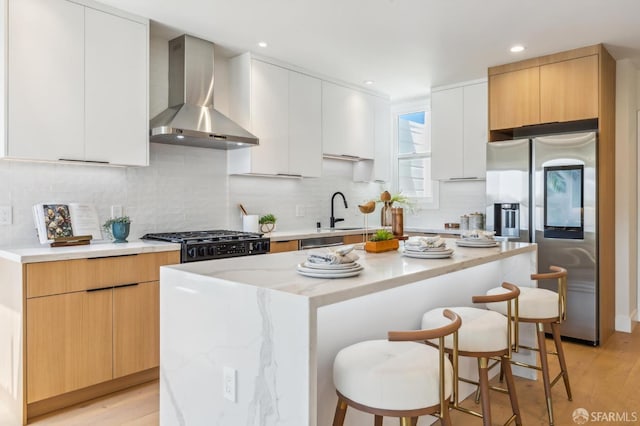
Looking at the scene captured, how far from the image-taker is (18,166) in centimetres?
297

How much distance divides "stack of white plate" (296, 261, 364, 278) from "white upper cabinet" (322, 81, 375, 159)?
10.5 feet

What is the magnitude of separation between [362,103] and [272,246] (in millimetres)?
2298

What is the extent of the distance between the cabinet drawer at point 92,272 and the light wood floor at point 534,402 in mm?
708

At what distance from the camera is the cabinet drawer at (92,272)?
249 cm

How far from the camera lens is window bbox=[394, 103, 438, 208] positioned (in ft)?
18.7

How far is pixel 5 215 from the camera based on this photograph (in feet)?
9.57

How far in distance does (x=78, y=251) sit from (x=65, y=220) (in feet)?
1.73

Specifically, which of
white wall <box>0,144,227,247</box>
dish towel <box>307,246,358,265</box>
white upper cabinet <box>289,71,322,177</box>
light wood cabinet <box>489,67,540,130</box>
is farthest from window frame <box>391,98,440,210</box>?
dish towel <box>307,246,358,265</box>

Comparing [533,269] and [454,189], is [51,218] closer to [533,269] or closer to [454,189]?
[533,269]

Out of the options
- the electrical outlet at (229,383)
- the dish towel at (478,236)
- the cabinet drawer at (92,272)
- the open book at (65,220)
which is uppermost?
the open book at (65,220)

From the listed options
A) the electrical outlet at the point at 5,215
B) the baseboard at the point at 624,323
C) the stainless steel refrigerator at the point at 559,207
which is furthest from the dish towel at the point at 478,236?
the electrical outlet at the point at 5,215

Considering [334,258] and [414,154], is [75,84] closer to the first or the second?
[334,258]

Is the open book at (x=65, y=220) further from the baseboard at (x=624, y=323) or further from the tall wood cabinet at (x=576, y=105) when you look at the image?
the baseboard at (x=624, y=323)

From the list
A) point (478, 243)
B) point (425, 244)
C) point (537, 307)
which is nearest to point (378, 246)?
point (425, 244)
